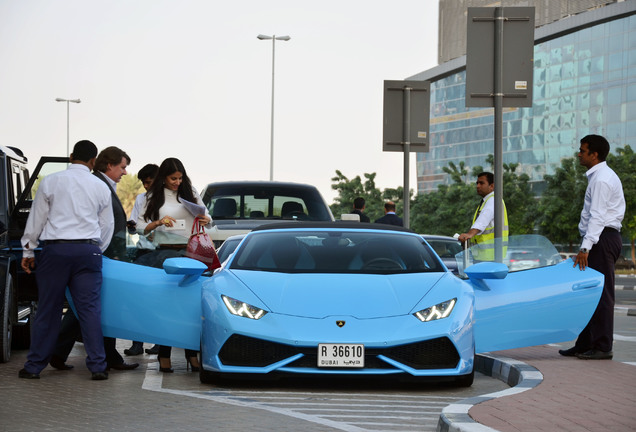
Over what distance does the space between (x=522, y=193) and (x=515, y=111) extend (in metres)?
26.7

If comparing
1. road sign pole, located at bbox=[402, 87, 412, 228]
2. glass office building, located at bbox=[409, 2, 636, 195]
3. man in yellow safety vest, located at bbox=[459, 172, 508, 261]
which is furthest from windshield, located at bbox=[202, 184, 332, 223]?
glass office building, located at bbox=[409, 2, 636, 195]

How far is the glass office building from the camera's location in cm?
8044

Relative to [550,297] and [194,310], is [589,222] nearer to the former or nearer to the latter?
[550,297]

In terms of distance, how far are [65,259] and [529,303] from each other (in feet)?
12.0

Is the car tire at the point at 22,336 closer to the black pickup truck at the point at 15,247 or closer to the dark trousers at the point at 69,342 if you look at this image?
the black pickup truck at the point at 15,247

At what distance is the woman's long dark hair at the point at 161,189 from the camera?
10.0m

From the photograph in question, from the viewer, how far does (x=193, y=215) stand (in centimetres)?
1007

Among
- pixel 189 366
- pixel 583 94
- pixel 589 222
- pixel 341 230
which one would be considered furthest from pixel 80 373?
pixel 583 94

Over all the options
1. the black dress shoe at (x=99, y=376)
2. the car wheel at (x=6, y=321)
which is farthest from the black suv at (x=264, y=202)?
the black dress shoe at (x=99, y=376)

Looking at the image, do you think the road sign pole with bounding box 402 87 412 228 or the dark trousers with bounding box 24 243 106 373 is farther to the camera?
the road sign pole with bounding box 402 87 412 228

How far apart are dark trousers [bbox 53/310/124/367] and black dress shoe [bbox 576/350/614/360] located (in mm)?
4087

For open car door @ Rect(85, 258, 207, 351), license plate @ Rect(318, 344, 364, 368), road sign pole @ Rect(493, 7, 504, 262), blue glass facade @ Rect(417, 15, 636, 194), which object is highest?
blue glass facade @ Rect(417, 15, 636, 194)

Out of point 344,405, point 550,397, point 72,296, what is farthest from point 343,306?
point 72,296

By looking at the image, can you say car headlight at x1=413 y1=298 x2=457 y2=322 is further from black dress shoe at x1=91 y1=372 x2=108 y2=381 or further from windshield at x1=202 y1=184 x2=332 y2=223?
windshield at x1=202 y1=184 x2=332 y2=223
